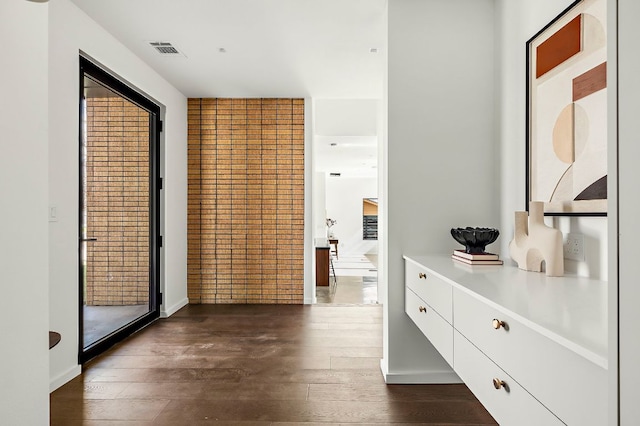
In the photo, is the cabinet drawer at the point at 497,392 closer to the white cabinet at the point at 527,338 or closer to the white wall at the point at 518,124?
the white cabinet at the point at 527,338

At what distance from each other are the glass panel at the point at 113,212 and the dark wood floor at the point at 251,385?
0.35 metres

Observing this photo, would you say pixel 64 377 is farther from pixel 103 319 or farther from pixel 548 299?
pixel 548 299

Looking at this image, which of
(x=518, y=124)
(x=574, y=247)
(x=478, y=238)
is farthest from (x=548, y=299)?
(x=518, y=124)

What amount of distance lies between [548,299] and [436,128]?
5.15 feet

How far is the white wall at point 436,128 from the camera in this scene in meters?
2.59

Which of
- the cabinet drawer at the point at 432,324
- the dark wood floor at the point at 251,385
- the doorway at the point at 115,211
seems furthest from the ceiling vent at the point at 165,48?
the cabinet drawer at the point at 432,324

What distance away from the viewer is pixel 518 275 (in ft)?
5.86

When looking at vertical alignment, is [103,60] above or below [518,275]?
above

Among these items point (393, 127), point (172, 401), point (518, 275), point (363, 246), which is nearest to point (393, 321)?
point (518, 275)

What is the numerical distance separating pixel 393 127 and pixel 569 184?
3.68 ft

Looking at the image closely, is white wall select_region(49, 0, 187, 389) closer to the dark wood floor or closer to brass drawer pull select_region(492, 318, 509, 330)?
the dark wood floor

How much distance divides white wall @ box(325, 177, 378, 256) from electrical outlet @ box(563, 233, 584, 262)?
11704 millimetres

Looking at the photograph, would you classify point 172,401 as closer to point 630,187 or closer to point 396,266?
point 396,266

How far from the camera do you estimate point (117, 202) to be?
136 inches
